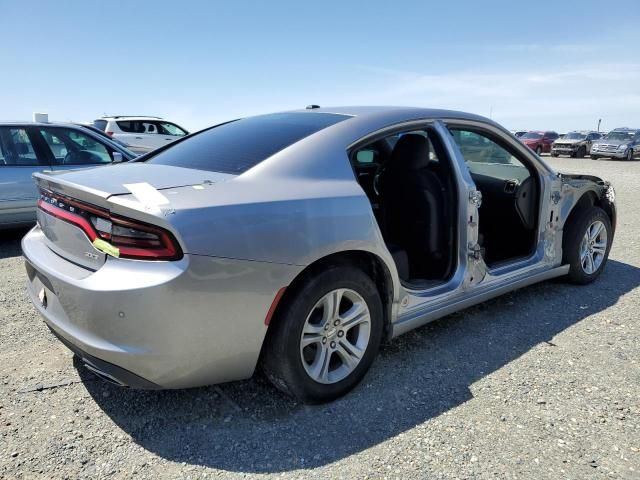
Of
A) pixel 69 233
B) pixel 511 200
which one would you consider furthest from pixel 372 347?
pixel 511 200

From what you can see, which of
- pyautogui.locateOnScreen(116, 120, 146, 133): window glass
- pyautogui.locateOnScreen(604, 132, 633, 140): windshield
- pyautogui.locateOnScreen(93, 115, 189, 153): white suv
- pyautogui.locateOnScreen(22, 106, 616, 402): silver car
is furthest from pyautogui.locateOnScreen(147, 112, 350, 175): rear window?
pyautogui.locateOnScreen(604, 132, 633, 140): windshield

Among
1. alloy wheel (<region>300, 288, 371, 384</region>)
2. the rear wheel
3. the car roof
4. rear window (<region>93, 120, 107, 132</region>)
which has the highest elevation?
rear window (<region>93, 120, 107, 132</region>)

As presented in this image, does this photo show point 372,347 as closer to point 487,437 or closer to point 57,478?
point 487,437

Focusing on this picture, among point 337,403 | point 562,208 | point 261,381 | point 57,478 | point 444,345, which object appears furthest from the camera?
point 562,208

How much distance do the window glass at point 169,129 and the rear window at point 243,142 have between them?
1297 cm

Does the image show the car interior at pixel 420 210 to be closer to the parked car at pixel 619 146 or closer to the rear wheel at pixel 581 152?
the parked car at pixel 619 146

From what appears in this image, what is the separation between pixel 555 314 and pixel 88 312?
3254mm

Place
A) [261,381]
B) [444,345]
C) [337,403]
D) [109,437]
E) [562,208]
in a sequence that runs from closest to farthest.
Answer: [109,437], [337,403], [261,381], [444,345], [562,208]

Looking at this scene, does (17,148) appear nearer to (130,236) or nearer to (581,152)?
(130,236)

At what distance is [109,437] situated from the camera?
2156 millimetres

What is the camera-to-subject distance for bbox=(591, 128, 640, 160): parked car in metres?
24.0

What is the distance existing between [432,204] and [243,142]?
4.21 ft

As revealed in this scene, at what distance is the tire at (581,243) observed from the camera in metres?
4.03

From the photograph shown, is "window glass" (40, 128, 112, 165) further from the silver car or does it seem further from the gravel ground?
the silver car
